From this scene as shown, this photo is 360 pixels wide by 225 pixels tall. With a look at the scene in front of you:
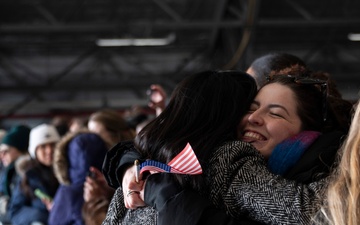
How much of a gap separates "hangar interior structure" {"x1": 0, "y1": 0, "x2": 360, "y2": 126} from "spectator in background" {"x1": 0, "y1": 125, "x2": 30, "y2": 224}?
139 inches

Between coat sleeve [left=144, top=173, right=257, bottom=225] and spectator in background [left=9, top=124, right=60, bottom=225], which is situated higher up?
coat sleeve [left=144, top=173, right=257, bottom=225]

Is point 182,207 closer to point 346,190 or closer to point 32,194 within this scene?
point 346,190

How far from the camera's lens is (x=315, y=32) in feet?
40.5

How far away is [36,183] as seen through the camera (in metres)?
3.90

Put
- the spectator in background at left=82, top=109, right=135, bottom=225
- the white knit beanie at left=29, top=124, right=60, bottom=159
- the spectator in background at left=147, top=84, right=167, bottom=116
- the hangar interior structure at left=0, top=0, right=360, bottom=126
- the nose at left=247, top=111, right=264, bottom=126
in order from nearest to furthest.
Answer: the nose at left=247, top=111, right=264, bottom=126 → the spectator in background at left=147, top=84, right=167, bottom=116 → the spectator in background at left=82, top=109, right=135, bottom=225 → the white knit beanie at left=29, top=124, right=60, bottom=159 → the hangar interior structure at left=0, top=0, right=360, bottom=126

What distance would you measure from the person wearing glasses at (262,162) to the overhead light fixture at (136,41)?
8.75 meters

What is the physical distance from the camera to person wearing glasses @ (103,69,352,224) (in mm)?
1453

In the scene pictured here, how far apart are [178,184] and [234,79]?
362mm

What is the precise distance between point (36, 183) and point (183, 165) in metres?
2.59

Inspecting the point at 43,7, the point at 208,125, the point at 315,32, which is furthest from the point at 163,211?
the point at 315,32

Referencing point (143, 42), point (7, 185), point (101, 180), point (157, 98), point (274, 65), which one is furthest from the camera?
point (143, 42)

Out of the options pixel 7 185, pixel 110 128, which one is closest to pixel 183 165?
pixel 110 128

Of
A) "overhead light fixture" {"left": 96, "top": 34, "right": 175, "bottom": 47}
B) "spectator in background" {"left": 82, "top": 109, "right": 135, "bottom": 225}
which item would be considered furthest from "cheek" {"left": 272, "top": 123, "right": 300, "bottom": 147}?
"overhead light fixture" {"left": 96, "top": 34, "right": 175, "bottom": 47}

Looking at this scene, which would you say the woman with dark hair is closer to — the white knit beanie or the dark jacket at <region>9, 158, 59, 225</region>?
the dark jacket at <region>9, 158, 59, 225</region>
